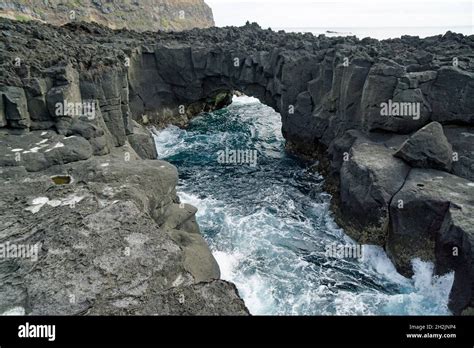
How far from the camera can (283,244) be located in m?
18.6

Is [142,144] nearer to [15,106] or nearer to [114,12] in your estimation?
[15,106]

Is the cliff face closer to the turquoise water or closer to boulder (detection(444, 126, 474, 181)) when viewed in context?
the turquoise water

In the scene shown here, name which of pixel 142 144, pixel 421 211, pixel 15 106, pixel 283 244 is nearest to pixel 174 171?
pixel 15 106

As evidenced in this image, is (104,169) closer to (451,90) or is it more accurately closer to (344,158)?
(344,158)

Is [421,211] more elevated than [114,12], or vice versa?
[114,12]

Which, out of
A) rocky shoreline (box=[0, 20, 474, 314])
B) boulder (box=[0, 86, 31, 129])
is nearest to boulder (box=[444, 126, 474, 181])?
rocky shoreline (box=[0, 20, 474, 314])

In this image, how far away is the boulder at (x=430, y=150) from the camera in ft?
55.6

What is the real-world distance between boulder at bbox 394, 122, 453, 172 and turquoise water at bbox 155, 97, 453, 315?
4.30 m

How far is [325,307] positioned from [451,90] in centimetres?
1239

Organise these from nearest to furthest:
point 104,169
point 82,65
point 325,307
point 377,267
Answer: point 104,169, point 325,307, point 377,267, point 82,65

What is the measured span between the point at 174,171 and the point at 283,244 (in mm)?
7008

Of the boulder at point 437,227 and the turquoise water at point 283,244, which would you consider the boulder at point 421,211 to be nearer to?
the boulder at point 437,227

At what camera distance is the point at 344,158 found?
21.1 metres
